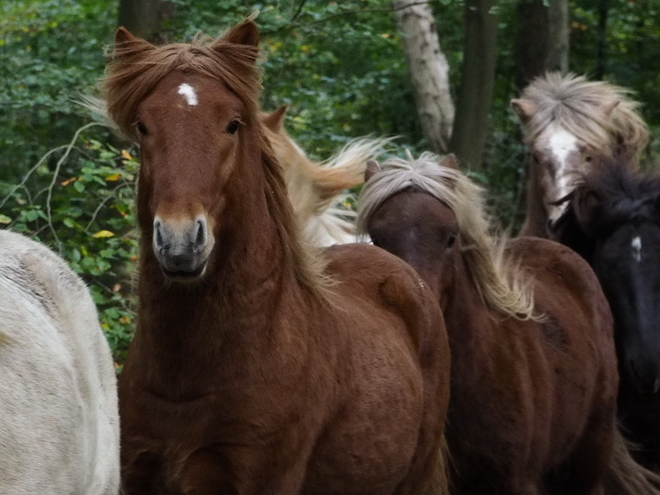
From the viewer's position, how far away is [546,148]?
8812 millimetres

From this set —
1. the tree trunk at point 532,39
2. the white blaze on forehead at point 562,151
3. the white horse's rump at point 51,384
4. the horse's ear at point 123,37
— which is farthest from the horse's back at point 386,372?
the tree trunk at point 532,39

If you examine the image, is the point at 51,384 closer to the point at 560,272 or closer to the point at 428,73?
the point at 560,272

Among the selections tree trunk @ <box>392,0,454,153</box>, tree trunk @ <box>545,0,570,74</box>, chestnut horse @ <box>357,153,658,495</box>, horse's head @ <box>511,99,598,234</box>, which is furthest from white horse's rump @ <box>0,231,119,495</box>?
tree trunk @ <box>545,0,570,74</box>

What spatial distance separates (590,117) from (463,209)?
317cm

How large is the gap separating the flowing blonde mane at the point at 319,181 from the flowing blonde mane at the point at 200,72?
7.05ft

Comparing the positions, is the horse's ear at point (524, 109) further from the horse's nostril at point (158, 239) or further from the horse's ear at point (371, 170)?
the horse's nostril at point (158, 239)

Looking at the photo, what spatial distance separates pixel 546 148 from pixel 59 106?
A: 3616mm

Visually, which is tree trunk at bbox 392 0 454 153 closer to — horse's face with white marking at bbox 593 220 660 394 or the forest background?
the forest background

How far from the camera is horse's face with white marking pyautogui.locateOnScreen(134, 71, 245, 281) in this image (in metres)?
3.85

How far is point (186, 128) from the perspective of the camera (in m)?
4.07

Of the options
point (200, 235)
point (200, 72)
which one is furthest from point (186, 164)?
point (200, 72)

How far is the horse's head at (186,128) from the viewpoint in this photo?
12.7 ft

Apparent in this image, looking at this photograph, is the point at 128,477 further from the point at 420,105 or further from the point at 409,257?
the point at 420,105

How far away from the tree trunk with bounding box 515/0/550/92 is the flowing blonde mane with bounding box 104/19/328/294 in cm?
913
